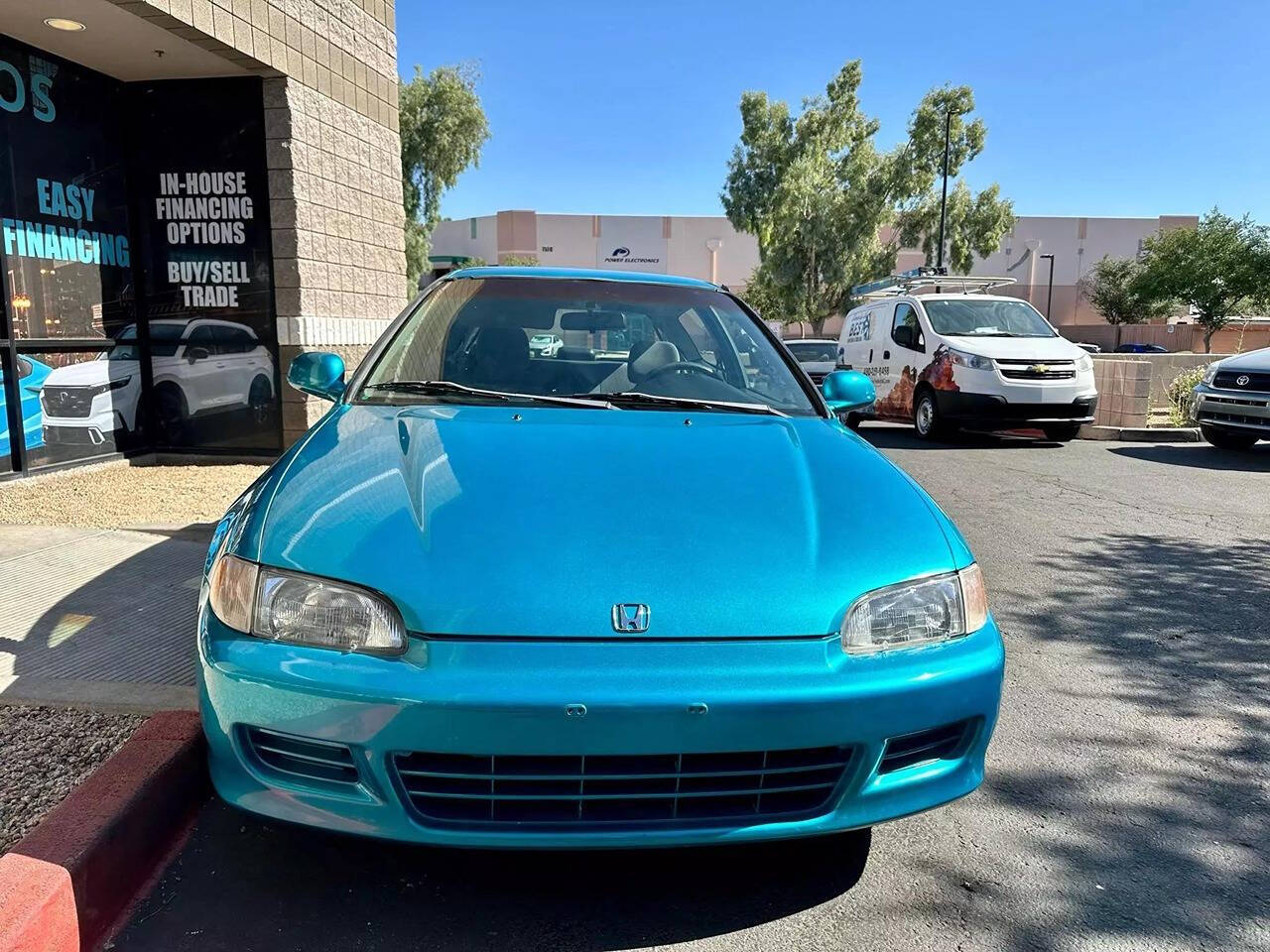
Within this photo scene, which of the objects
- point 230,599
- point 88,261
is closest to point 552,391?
point 230,599

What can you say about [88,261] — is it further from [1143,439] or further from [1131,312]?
[1131,312]

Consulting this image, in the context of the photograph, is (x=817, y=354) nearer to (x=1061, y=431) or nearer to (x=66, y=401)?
(x=1061, y=431)

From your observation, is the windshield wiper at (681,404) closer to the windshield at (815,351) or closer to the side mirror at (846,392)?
the side mirror at (846,392)

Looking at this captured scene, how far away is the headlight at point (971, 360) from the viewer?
1001 cm

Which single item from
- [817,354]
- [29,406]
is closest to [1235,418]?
[817,354]

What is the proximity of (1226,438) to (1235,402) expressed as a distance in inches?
29.3

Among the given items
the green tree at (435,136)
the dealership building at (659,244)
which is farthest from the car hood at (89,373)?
the dealership building at (659,244)

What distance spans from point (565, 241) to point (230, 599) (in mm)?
50295

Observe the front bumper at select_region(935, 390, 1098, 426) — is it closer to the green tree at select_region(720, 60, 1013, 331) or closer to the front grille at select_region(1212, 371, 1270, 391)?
the front grille at select_region(1212, 371, 1270, 391)

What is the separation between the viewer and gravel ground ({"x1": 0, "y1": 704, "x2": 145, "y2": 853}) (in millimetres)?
2250

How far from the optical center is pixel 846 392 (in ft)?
11.3

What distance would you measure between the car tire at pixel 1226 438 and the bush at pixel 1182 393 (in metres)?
1.88

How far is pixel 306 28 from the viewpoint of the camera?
7.05 m

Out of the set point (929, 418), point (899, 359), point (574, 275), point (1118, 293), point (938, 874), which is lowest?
point (938, 874)
